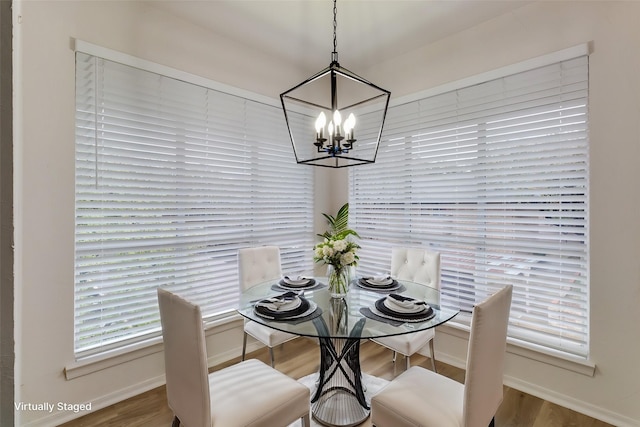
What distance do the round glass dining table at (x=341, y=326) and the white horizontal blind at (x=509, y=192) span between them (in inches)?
29.1

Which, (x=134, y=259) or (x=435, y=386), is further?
(x=134, y=259)

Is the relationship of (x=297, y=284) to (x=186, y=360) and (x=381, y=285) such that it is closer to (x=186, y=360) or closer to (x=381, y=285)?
(x=381, y=285)

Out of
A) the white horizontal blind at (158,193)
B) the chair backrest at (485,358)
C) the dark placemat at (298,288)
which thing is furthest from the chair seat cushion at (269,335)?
the chair backrest at (485,358)

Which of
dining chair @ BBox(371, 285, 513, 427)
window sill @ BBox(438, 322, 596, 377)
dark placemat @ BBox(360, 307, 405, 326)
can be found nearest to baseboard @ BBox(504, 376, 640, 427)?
window sill @ BBox(438, 322, 596, 377)

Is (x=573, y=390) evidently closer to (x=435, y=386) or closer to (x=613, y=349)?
(x=613, y=349)

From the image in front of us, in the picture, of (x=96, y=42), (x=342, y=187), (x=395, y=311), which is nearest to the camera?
(x=395, y=311)

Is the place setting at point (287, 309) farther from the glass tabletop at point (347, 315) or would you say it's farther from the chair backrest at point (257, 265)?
the chair backrest at point (257, 265)

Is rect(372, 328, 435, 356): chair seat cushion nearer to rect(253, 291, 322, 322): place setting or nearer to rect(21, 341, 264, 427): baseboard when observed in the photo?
rect(253, 291, 322, 322): place setting

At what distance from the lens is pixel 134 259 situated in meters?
2.25

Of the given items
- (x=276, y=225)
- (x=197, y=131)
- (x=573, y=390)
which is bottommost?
(x=573, y=390)

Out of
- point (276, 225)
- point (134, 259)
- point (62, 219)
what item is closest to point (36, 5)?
point (62, 219)

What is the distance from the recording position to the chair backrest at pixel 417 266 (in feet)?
8.00

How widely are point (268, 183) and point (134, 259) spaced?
1396mm
